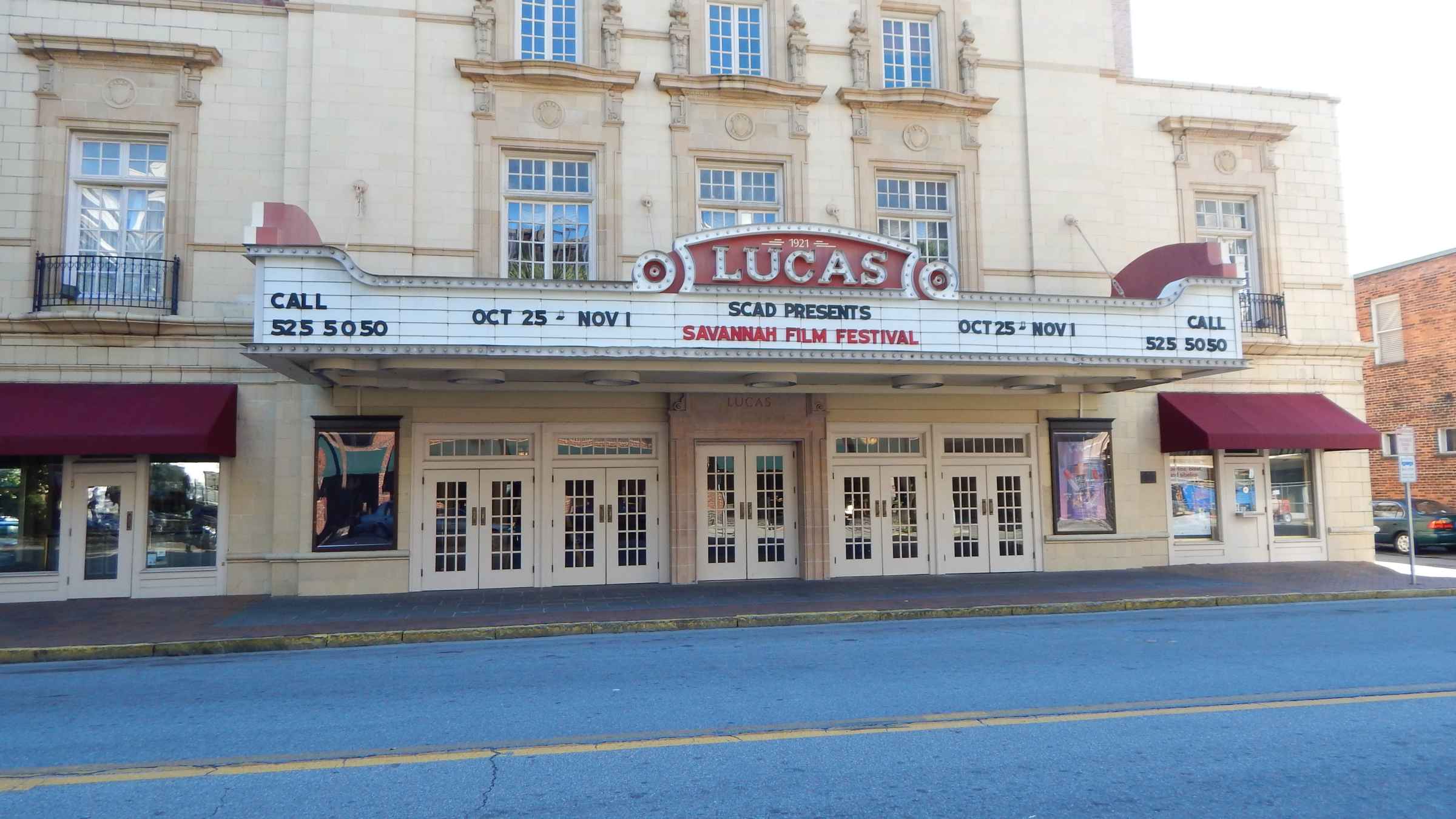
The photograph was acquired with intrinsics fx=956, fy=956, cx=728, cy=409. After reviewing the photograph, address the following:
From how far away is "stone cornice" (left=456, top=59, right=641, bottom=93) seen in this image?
50.6 ft

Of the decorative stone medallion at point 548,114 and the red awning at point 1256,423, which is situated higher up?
the decorative stone medallion at point 548,114

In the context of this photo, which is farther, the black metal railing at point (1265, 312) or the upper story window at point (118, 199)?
the black metal railing at point (1265, 312)

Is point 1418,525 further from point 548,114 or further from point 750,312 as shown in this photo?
point 548,114

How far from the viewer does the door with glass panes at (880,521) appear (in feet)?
53.5

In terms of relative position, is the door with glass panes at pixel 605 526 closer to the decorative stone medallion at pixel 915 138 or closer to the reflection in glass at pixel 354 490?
the reflection in glass at pixel 354 490

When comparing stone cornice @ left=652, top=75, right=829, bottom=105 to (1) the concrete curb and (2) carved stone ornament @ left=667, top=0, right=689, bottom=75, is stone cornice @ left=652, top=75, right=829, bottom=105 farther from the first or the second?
(1) the concrete curb

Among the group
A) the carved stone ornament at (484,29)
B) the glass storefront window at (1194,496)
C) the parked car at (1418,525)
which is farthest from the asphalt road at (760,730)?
the parked car at (1418,525)

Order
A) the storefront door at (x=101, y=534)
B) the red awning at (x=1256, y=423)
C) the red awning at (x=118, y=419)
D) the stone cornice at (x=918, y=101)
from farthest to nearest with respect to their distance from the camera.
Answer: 1. the stone cornice at (x=918, y=101)
2. the red awning at (x=1256, y=423)
3. the storefront door at (x=101, y=534)
4. the red awning at (x=118, y=419)

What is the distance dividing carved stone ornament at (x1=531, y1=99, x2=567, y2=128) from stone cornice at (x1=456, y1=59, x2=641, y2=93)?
28cm

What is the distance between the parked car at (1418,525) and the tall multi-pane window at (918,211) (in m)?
12.2

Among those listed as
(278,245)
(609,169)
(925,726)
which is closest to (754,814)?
(925,726)

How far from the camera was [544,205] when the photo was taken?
15883 mm

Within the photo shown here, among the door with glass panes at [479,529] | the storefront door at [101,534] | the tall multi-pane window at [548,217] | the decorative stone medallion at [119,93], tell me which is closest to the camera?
the storefront door at [101,534]

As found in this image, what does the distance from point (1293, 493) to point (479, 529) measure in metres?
15.1
